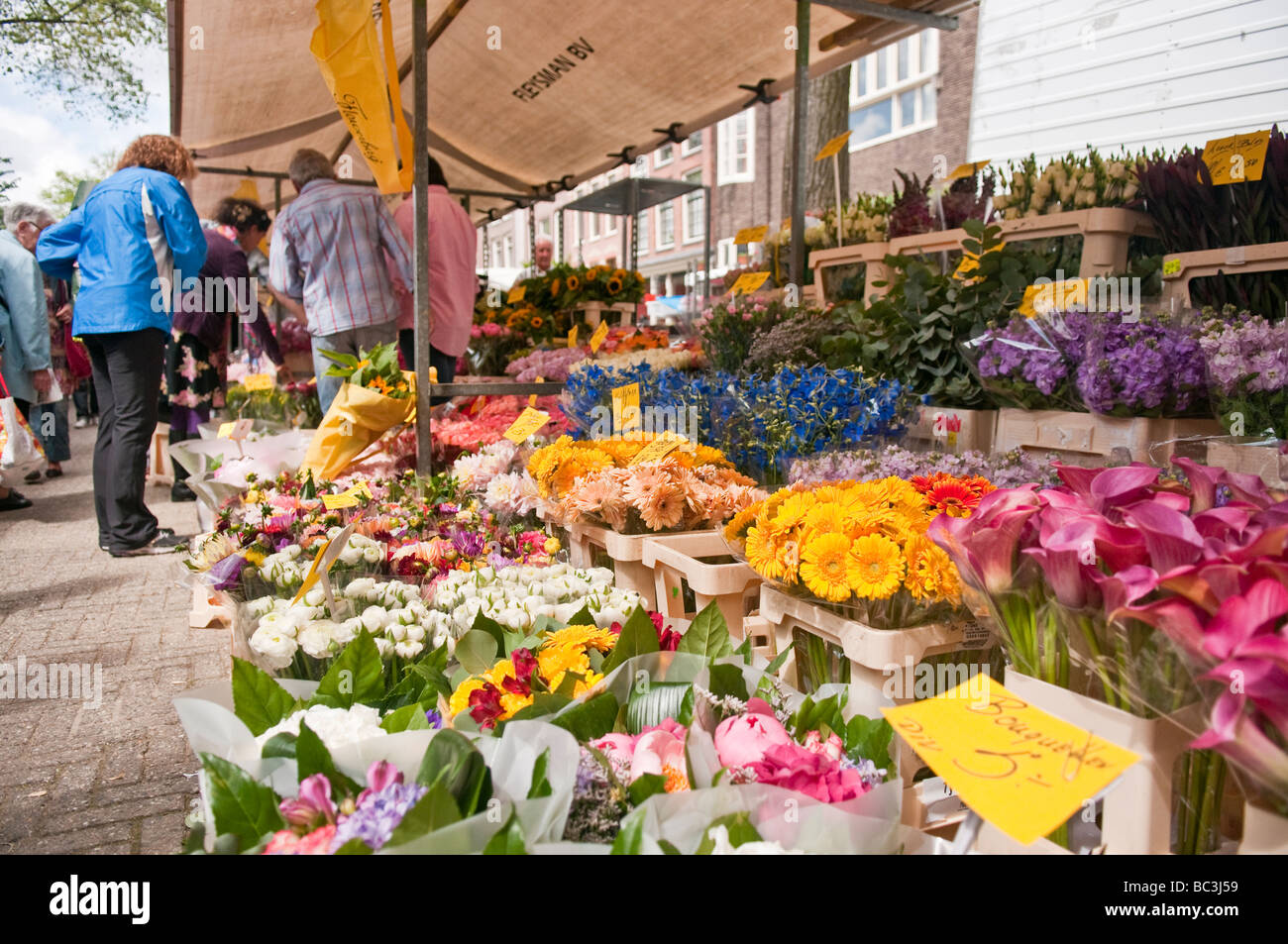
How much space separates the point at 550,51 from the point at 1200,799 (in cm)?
482

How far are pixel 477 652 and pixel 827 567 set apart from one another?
0.62 metres

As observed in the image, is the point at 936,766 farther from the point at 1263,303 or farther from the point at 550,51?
the point at 550,51

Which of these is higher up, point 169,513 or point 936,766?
point 936,766

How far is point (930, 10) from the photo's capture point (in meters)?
3.95

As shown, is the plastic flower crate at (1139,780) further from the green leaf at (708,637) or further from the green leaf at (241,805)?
the green leaf at (241,805)

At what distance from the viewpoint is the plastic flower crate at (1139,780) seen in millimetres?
969

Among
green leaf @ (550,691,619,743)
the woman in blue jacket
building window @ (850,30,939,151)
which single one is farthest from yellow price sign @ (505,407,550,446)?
building window @ (850,30,939,151)

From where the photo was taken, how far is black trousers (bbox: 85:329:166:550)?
4.13 metres

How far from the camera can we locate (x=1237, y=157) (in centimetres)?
257

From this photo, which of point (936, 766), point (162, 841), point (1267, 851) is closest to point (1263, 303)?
point (1267, 851)

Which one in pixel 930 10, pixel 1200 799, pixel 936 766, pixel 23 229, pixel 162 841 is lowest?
pixel 162 841

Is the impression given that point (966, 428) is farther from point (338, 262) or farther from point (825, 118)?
point (825, 118)

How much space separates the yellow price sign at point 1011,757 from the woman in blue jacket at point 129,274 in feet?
13.9

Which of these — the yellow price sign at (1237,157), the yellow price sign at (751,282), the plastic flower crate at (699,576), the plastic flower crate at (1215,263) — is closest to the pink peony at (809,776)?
the plastic flower crate at (699,576)
